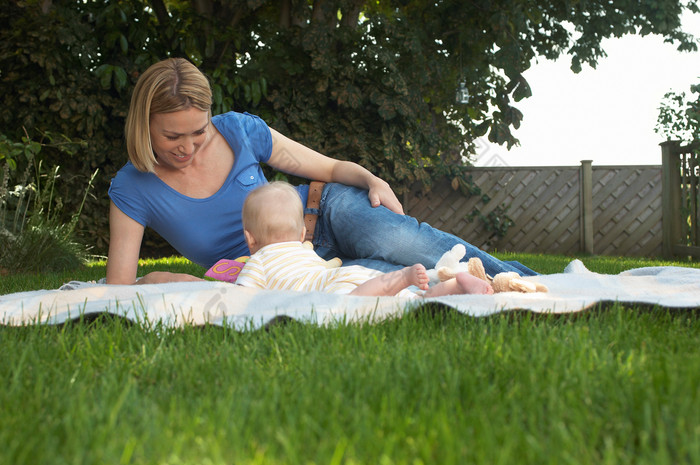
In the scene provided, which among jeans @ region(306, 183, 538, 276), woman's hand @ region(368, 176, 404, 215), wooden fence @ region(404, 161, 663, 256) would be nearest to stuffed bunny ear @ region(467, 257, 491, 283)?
jeans @ region(306, 183, 538, 276)

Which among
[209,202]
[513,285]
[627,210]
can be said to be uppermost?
[627,210]

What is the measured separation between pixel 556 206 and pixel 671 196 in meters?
1.60

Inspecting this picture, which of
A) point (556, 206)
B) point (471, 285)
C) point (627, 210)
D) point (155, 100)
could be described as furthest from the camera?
point (556, 206)

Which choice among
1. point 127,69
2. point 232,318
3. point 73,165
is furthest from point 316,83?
point 232,318

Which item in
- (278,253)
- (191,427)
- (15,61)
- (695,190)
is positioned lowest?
(191,427)

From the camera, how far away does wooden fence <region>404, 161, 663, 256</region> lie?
7.92 metres

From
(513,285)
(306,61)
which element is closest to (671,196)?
(306,61)

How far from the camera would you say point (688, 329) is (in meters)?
1.48

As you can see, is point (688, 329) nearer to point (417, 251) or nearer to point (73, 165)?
point (417, 251)

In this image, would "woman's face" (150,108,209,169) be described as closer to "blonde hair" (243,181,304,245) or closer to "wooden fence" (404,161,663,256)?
"blonde hair" (243,181,304,245)

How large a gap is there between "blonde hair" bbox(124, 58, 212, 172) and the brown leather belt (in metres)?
0.63

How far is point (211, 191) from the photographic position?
259 cm

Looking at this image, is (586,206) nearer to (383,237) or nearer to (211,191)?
(383,237)

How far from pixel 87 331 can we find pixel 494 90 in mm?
6183
